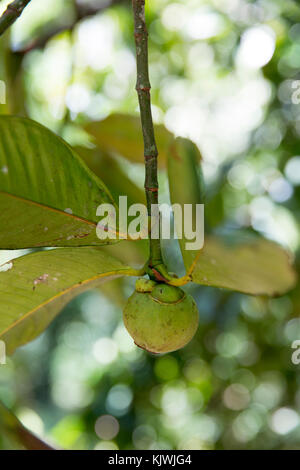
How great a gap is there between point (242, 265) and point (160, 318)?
0.15 metres

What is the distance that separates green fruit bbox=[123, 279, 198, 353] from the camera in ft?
2.62

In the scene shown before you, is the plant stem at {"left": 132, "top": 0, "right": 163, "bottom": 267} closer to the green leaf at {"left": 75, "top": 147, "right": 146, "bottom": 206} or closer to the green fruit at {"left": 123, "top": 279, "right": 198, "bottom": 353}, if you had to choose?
the green fruit at {"left": 123, "top": 279, "right": 198, "bottom": 353}

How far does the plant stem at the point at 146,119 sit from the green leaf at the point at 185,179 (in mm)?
35

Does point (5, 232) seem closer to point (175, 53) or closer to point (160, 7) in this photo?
point (160, 7)

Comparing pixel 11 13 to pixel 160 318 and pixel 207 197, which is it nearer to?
pixel 160 318

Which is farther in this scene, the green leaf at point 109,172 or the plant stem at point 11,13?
the green leaf at point 109,172

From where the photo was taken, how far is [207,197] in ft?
6.77

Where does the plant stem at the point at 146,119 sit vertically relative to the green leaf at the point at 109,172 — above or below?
above

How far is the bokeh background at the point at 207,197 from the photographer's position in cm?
231

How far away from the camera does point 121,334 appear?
3.72 meters

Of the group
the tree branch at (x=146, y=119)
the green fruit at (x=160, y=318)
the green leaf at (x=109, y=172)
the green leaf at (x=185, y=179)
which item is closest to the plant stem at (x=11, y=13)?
the tree branch at (x=146, y=119)

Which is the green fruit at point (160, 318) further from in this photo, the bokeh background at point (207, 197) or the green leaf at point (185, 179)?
the bokeh background at point (207, 197)

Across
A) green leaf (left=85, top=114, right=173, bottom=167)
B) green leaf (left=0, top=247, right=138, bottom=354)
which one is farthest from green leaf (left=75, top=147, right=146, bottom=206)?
green leaf (left=0, top=247, right=138, bottom=354)

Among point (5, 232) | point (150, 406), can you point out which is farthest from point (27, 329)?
point (150, 406)
